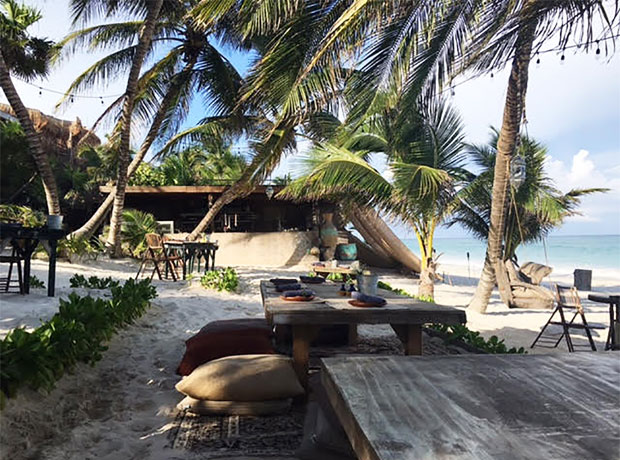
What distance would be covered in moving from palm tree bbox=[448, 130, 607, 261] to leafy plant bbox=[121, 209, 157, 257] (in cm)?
852

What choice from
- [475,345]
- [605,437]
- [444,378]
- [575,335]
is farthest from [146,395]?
[575,335]

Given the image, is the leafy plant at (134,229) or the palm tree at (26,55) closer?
the palm tree at (26,55)

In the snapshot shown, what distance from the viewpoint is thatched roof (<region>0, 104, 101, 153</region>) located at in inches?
731

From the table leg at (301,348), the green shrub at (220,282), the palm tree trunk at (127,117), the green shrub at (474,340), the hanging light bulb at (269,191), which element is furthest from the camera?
the hanging light bulb at (269,191)

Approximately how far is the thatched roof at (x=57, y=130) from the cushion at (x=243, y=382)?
19198mm

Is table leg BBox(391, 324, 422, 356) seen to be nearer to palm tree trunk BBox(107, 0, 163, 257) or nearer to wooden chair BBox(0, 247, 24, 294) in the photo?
wooden chair BBox(0, 247, 24, 294)

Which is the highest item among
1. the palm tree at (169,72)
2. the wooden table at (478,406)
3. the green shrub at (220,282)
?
the palm tree at (169,72)

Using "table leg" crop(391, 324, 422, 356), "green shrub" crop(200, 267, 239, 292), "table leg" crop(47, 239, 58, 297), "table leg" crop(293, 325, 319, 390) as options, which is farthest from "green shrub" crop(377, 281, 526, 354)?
"table leg" crop(47, 239, 58, 297)

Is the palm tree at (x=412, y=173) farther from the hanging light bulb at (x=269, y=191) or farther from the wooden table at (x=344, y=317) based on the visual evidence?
the hanging light bulb at (x=269, y=191)

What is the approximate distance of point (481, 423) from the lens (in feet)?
2.93

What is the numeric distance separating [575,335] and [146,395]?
567 cm

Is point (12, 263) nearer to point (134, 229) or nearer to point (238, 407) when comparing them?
point (238, 407)

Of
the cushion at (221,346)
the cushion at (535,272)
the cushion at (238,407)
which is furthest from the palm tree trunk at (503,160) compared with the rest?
the cushion at (238,407)

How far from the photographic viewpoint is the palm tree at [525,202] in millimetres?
9328
